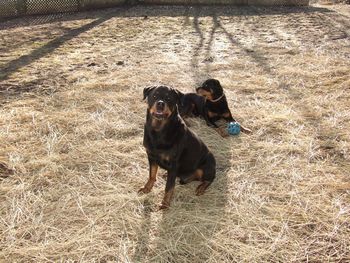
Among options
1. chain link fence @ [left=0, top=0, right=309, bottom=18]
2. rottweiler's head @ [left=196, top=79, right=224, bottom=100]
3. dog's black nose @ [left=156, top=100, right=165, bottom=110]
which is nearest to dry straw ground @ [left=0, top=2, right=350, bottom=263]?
rottweiler's head @ [left=196, top=79, right=224, bottom=100]

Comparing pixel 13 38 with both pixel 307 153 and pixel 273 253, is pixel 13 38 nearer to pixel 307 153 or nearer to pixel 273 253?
pixel 307 153

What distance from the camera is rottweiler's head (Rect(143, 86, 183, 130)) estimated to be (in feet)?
11.3

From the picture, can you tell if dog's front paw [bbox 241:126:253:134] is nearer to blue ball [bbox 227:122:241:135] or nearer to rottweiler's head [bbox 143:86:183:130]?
blue ball [bbox 227:122:241:135]

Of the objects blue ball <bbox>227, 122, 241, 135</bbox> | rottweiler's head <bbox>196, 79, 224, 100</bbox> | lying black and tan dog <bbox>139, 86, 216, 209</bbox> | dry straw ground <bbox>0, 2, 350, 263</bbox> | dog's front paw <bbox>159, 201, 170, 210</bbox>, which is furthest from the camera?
rottweiler's head <bbox>196, 79, 224, 100</bbox>

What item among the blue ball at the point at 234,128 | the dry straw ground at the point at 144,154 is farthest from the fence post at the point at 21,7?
the blue ball at the point at 234,128

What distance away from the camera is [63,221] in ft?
12.0

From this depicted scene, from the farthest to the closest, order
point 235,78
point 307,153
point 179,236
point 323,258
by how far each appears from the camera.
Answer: point 235,78 → point 307,153 → point 179,236 → point 323,258

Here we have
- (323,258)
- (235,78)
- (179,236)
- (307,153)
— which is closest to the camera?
(323,258)

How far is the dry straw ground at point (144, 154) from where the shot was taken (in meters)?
3.41

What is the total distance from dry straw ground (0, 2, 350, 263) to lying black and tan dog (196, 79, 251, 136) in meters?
0.24

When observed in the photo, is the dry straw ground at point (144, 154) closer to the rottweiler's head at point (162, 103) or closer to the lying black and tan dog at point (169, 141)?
the lying black and tan dog at point (169, 141)

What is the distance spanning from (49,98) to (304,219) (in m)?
4.53

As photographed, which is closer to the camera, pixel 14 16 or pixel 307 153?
pixel 307 153

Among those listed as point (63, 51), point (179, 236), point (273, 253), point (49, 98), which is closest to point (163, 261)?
point (179, 236)
